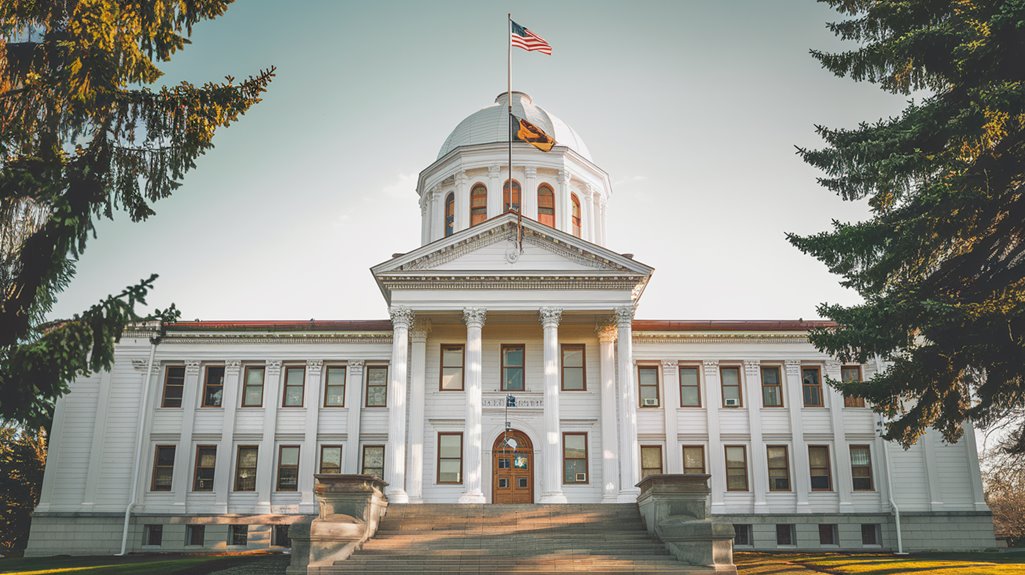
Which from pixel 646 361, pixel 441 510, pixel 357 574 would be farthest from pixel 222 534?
pixel 646 361

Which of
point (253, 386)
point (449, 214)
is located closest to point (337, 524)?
point (253, 386)

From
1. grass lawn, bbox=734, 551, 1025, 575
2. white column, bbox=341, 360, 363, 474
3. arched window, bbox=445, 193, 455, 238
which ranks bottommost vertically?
grass lawn, bbox=734, 551, 1025, 575

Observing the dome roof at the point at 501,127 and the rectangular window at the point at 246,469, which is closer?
the rectangular window at the point at 246,469

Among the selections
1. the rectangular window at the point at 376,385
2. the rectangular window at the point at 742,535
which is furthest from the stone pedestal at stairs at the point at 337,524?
the rectangular window at the point at 742,535

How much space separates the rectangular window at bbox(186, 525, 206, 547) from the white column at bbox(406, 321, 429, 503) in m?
8.68

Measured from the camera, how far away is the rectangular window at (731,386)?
107 feet

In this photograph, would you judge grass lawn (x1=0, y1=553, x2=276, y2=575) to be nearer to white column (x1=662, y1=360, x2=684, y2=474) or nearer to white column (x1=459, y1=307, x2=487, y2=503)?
white column (x1=459, y1=307, x2=487, y2=503)

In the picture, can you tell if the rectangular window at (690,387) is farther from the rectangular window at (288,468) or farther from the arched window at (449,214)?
the rectangular window at (288,468)

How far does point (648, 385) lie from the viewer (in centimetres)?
3288

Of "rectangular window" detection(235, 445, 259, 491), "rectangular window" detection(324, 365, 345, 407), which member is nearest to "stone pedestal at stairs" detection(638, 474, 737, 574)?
"rectangular window" detection(324, 365, 345, 407)

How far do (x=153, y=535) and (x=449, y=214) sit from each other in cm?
1748

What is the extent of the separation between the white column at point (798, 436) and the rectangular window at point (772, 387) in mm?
285

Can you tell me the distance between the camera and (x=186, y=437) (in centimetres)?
3203

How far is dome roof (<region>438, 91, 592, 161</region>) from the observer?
127 ft
